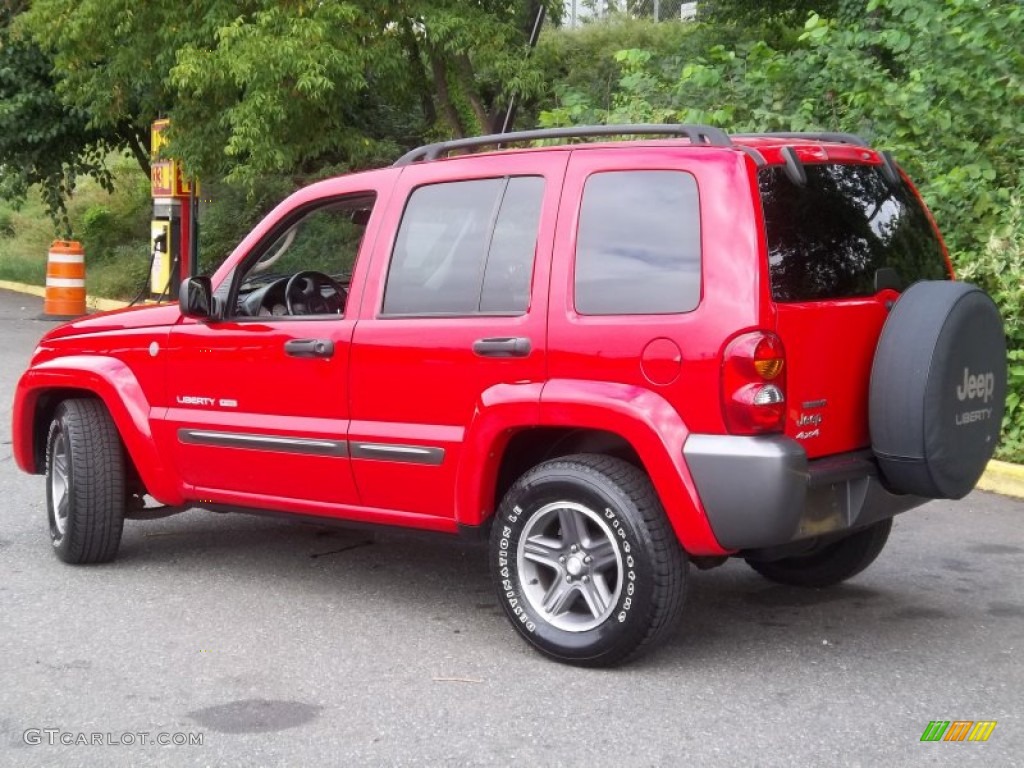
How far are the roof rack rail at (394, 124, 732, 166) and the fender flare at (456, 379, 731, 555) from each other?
0.91 metres

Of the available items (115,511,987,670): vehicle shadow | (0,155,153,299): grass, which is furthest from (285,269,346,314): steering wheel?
(0,155,153,299): grass

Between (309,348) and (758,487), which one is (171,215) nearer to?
(309,348)

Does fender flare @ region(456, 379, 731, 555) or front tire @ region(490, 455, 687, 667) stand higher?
fender flare @ region(456, 379, 731, 555)

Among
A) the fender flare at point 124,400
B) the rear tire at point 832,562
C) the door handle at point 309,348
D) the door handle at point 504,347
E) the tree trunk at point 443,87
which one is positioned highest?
the tree trunk at point 443,87

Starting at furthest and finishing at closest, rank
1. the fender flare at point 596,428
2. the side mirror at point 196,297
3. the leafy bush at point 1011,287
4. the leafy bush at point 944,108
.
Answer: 1. the leafy bush at point 944,108
2. the leafy bush at point 1011,287
3. the side mirror at point 196,297
4. the fender flare at point 596,428

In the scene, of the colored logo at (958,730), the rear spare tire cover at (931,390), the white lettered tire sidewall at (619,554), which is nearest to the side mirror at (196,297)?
the white lettered tire sidewall at (619,554)

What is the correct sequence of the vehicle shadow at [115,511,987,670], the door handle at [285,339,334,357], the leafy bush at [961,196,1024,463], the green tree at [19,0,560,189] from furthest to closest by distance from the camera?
the green tree at [19,0,560,189], the leafy bush at [961,196,1024,463], the door handle at [285,339,334,357], the vehicle shadow at [115,511,987,670]

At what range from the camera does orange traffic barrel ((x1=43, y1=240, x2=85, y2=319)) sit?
19.0 meters

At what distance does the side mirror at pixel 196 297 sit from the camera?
18.8 ft

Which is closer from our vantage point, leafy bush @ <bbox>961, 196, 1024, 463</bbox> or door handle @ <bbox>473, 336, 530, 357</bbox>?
door handle @ <bbox>473, 336, 530, 357</bbox>

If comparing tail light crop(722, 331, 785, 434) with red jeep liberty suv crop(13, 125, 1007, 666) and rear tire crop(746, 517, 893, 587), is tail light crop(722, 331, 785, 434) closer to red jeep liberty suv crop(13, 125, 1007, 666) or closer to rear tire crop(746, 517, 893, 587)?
red jeep liberty suv crop(13, 125, 1007, 666)

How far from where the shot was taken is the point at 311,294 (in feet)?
19.4

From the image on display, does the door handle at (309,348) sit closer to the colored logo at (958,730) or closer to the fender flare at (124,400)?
the fender flare at (124,400)

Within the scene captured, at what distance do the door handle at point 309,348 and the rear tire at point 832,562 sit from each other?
75.2 inches
